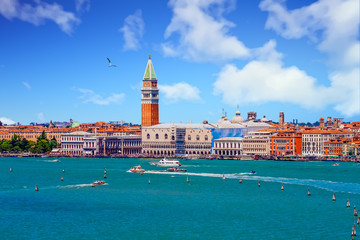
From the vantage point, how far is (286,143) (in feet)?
303

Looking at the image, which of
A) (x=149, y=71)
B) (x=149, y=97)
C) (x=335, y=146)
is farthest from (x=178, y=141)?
(x=335, y=146)

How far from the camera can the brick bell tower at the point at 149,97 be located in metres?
107

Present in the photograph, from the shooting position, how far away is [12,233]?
28.2m

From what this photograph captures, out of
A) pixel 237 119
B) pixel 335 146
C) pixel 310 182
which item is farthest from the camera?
pixel 237 119

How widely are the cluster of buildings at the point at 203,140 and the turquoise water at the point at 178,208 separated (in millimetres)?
40371

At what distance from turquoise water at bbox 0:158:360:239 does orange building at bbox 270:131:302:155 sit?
40365 millimetres

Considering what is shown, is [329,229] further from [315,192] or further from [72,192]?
[72,192]

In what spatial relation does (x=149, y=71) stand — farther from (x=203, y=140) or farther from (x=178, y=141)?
(x=203, y=140)

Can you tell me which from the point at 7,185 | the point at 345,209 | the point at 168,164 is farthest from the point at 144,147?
the point at 345,209

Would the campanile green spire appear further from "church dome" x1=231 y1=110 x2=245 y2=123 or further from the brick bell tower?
"church dome" x1=231 y1=110 x2=245 y2=123

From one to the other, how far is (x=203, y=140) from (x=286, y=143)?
1364 cm

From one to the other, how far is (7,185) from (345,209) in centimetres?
2351

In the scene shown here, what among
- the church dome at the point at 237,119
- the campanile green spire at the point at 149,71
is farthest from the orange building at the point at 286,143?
the campanile green spire at the point at 149,71

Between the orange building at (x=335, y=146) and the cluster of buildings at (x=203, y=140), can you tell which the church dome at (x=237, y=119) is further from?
the orange building at (x=335, y=146)
